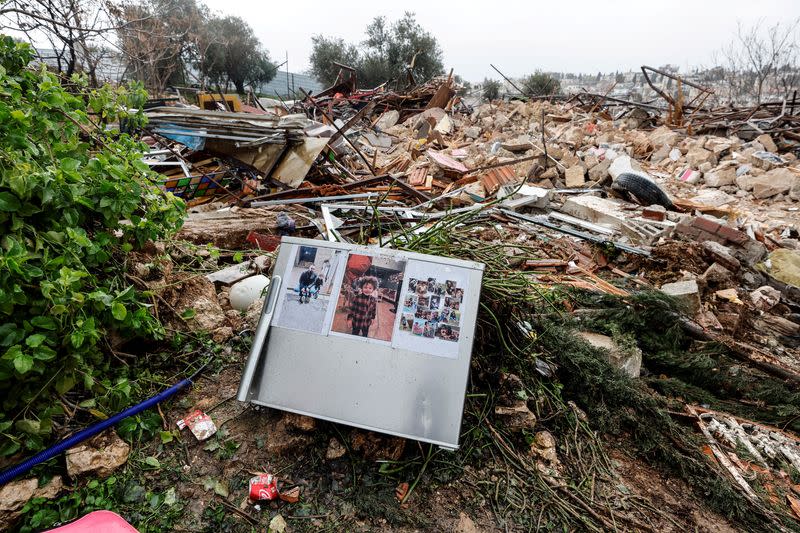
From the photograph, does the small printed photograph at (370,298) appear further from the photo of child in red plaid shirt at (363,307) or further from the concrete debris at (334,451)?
the concrete debris at (334,451)

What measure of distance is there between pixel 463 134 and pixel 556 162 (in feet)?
15.9

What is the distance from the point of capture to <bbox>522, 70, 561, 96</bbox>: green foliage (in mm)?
21688

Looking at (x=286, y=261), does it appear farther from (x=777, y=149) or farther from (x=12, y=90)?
(x=777, y=149)

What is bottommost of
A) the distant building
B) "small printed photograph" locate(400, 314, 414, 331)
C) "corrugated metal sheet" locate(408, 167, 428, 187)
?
"small printed photograph" locate(400, 314, 414, 331)

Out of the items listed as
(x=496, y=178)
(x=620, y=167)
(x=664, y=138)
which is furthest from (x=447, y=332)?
(x=664, y=138)

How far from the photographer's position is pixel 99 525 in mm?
1520

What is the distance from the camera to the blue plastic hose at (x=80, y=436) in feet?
5.30

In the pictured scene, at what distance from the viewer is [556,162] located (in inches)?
349

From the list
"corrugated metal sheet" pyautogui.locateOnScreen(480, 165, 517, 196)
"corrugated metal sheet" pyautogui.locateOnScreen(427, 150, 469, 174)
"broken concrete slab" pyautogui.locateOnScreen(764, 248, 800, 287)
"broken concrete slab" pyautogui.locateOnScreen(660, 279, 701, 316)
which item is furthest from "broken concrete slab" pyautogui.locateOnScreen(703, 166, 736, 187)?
"broken concrete slab" pyautogui.locateOnScreen(660, 279, 701, 316)

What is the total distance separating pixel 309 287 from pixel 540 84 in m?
25.3

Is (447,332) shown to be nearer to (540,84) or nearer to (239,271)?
(239,271)

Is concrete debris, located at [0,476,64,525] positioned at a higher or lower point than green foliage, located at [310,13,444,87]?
lower

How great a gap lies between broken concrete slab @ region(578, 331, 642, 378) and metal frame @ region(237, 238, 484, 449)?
5.52 ft

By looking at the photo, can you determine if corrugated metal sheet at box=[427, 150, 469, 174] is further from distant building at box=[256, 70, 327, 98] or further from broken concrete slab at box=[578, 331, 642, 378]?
distant building at box=[256, 70, 327, 98]
